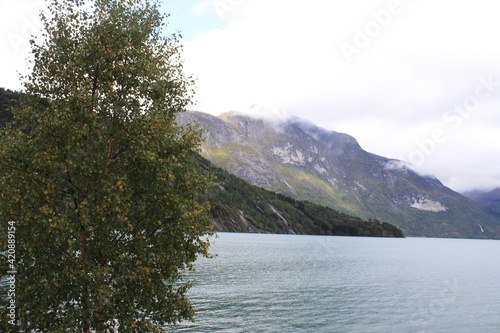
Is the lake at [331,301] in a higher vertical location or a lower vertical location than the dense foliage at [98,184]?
lower

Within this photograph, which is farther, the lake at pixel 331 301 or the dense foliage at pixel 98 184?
the lake at pixel 331 301

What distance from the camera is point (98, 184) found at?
2241cm

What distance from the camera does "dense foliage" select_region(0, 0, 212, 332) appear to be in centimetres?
2144

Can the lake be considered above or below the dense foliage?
below

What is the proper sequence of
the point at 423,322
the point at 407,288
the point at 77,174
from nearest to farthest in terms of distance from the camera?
the point at 77,174
the point at 423,322
the point at 407,288

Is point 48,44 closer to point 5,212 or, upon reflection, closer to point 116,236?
point 5,212

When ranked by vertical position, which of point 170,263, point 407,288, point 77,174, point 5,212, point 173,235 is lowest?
point 407,288

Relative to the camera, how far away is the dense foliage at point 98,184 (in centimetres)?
2144

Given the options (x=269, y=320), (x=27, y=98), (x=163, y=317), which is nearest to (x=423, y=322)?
(x=269, y=320)

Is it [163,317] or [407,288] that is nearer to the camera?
[163,317]

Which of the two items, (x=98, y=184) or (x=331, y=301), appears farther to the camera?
(x=331, y=301)

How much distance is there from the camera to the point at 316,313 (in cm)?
5541

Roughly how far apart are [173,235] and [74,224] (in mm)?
5824

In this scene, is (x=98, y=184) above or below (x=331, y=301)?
above
